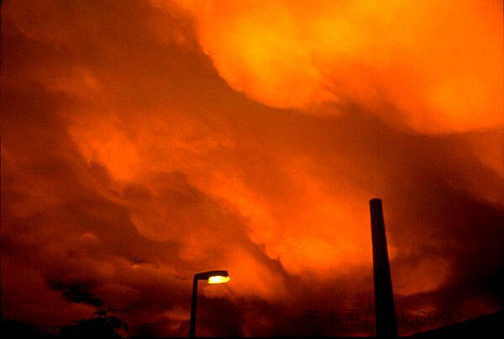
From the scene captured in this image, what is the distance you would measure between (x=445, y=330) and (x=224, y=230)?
377 inches

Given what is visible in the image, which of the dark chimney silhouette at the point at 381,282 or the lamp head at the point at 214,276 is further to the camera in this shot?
the dark chimney silhouette at the point at 381,282

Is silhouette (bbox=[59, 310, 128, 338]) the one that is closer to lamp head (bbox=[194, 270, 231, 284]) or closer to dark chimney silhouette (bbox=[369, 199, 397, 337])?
lamp head (bbox=[194, 270, 231, 284])

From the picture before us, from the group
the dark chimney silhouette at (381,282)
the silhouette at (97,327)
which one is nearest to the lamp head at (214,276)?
the silhouette at (97,327)

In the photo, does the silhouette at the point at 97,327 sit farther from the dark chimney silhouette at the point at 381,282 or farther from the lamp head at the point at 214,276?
the dark chimney silhouette at the point at 381,282

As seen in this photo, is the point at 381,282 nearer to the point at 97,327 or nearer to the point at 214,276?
the point at 214,276

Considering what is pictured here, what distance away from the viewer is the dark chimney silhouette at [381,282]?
1275cm

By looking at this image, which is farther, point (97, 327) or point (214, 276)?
point (97, 327)

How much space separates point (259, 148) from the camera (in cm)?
1372

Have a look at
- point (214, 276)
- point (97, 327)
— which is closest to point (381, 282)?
point (214, 276)

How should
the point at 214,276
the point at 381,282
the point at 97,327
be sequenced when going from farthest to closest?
the point at 381,282 < the point at 97,327 < the point at 214,276

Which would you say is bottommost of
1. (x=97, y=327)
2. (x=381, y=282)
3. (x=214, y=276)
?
(x=97, y=327)

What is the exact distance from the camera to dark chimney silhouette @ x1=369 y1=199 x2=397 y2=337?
12750 millimetres

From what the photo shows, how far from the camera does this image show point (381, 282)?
1336 cm

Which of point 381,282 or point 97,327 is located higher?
point 381,282
